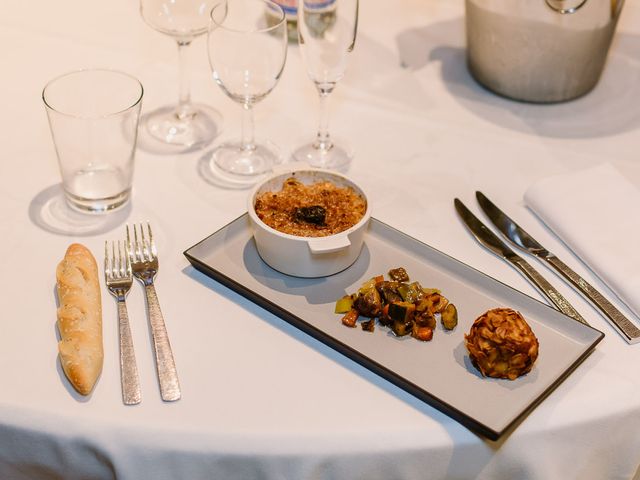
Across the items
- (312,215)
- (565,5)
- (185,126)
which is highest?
(565,5)

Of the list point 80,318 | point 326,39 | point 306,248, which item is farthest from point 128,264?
point 326,39

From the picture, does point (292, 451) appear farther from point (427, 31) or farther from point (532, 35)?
point (427, 31)

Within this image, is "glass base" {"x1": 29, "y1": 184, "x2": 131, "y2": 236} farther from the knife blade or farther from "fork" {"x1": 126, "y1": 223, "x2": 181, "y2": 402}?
the knife blade

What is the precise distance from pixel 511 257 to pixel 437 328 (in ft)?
0.65

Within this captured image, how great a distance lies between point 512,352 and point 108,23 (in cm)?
117

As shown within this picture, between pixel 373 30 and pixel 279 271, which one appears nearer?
pixel 279 271

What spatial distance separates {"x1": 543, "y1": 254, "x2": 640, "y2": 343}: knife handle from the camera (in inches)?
37.9

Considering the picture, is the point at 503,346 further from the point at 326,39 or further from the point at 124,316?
the point at 326,39

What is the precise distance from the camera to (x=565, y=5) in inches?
51.4

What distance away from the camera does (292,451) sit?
812mm

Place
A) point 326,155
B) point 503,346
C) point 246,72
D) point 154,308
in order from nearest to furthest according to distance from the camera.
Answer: point 503,346 → point 154,308 → point 246,72 → point 326,155

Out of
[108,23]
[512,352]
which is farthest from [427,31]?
[512,352]

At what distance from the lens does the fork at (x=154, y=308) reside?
→ 2.82 feet

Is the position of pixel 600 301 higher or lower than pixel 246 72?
lower
